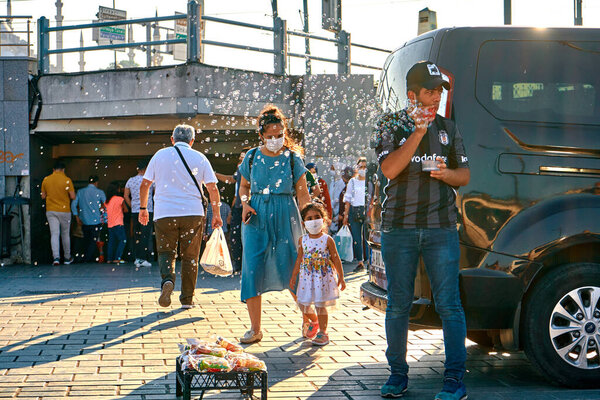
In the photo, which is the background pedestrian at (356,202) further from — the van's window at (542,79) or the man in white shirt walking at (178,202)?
the van's window at (542,79)

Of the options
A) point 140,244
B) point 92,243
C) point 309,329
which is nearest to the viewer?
point 309,329

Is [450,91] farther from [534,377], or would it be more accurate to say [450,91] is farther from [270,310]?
[270,310]

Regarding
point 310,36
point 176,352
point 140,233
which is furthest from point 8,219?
point 176,352

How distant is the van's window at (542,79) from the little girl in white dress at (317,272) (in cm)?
217

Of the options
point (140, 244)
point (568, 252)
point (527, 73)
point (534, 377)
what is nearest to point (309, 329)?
point (534, 377)

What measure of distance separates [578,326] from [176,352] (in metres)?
3.03

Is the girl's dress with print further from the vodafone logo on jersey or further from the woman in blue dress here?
the vodafone logo on jersey

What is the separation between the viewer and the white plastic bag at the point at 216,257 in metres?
8.71

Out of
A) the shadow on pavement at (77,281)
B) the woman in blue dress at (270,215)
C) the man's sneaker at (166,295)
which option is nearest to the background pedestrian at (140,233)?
the shadow on pavement at (77,281)

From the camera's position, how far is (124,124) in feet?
54.5

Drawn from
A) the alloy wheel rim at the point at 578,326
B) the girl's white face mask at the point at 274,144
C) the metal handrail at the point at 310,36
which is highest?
the metal handrail at the point at 310,36

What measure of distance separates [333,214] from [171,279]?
7.74 metres

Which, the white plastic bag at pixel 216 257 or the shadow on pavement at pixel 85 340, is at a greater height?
the white plastic bag at pixel 216 257

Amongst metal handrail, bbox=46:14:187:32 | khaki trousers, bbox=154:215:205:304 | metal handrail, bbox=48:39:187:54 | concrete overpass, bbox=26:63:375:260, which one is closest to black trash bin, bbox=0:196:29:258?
concrete overpass, bbox=26:63:375:260
